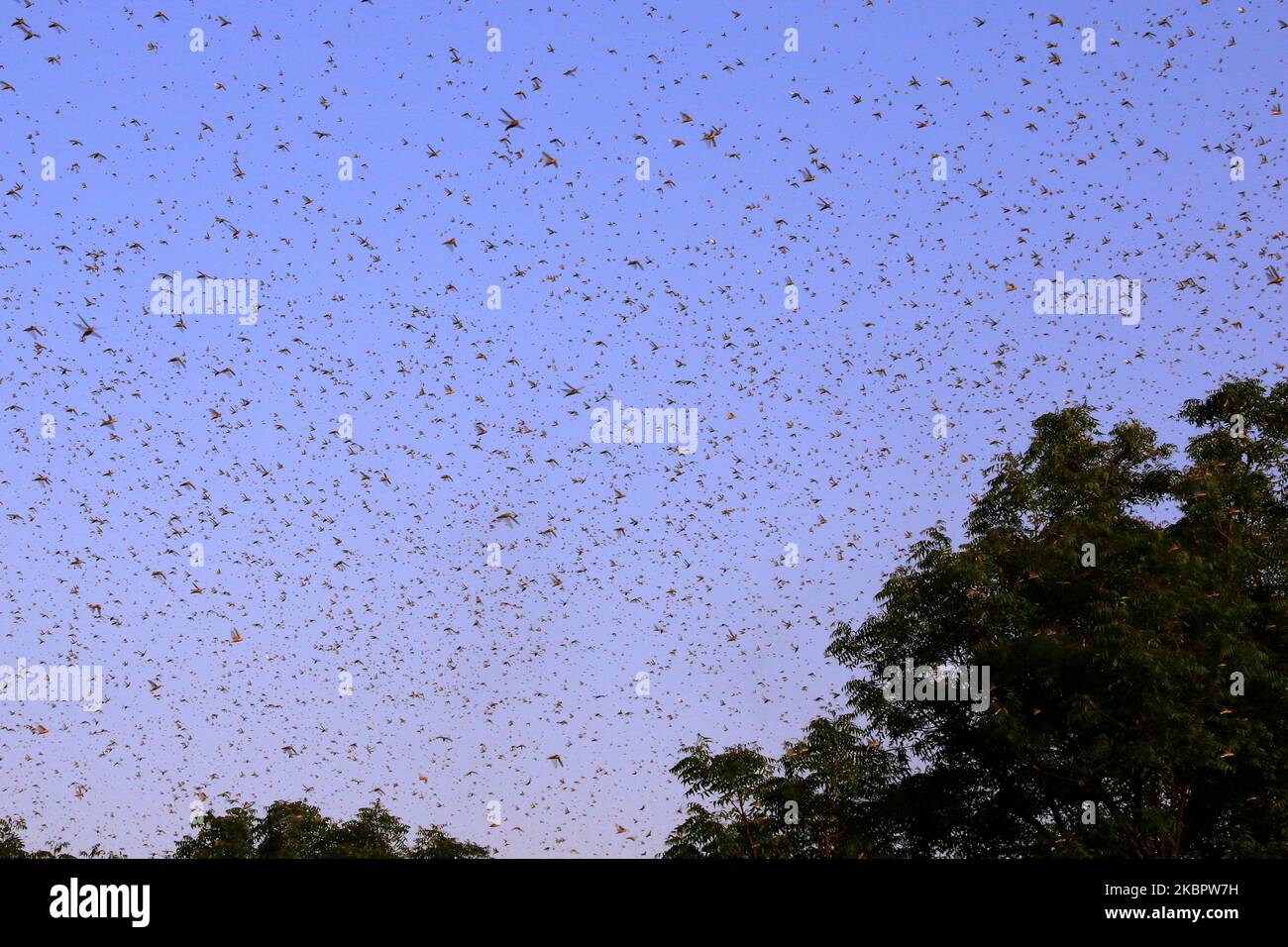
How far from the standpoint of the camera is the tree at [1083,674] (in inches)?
890

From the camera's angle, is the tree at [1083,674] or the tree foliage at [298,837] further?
the tree foliage at [298,837]

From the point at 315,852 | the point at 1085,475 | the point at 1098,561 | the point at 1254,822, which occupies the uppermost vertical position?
the point at 1085,475

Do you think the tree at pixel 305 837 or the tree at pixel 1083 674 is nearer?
the tree at pixel 1083 674

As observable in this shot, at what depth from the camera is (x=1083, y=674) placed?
23.1m

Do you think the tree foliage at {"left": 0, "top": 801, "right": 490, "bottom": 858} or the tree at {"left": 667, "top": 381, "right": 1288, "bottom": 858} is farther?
the tree foliage at {"left": 0, "top": 801, "right": 490, "bottom": 858}

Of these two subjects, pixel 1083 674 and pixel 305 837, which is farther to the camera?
pixel 305 837

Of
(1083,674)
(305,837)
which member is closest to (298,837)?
(305,837)

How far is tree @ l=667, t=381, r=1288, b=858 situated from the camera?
22.6 metres

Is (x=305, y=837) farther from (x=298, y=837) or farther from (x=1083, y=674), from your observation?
(x=1083, y=674)
